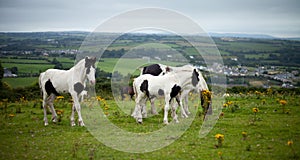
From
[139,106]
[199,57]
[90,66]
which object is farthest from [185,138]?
[199,57]

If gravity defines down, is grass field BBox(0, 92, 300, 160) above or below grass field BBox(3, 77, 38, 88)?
above

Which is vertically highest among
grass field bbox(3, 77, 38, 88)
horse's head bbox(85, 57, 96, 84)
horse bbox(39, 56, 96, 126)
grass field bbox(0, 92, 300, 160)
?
horse's head bbox(85, 57, 96, 84)

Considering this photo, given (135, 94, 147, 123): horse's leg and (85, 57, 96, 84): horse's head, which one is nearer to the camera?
(85, 57, 96, 84): horse's head

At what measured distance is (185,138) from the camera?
39.7ft

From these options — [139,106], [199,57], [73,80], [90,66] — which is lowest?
[139,106]

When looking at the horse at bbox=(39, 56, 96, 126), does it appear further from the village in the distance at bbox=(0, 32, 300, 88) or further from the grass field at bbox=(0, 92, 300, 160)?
the village in the distance at bbox=(0, 32, 300, 88)

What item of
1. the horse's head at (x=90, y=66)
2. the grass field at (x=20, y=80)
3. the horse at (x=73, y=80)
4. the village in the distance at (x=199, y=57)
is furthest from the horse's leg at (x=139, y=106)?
the grass field at (x=20, y=80)

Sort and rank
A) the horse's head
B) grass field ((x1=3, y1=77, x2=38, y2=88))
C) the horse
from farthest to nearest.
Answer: grass field ((x1=3, y1=77, x2=38, y2=88)) < the horse < the horse's head

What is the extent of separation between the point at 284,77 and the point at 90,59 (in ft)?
122

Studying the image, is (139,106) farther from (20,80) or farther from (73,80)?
(20,80)

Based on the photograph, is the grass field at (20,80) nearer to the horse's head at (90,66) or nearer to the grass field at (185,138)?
the grass field at (185,138)

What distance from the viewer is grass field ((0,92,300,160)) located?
1000 centimetres

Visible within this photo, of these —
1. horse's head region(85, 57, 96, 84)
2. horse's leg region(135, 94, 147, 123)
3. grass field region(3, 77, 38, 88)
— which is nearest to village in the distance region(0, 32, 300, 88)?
grass field region(3, 77, 38, 88)

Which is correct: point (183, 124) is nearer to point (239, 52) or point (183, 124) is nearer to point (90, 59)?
point (90, 59)
